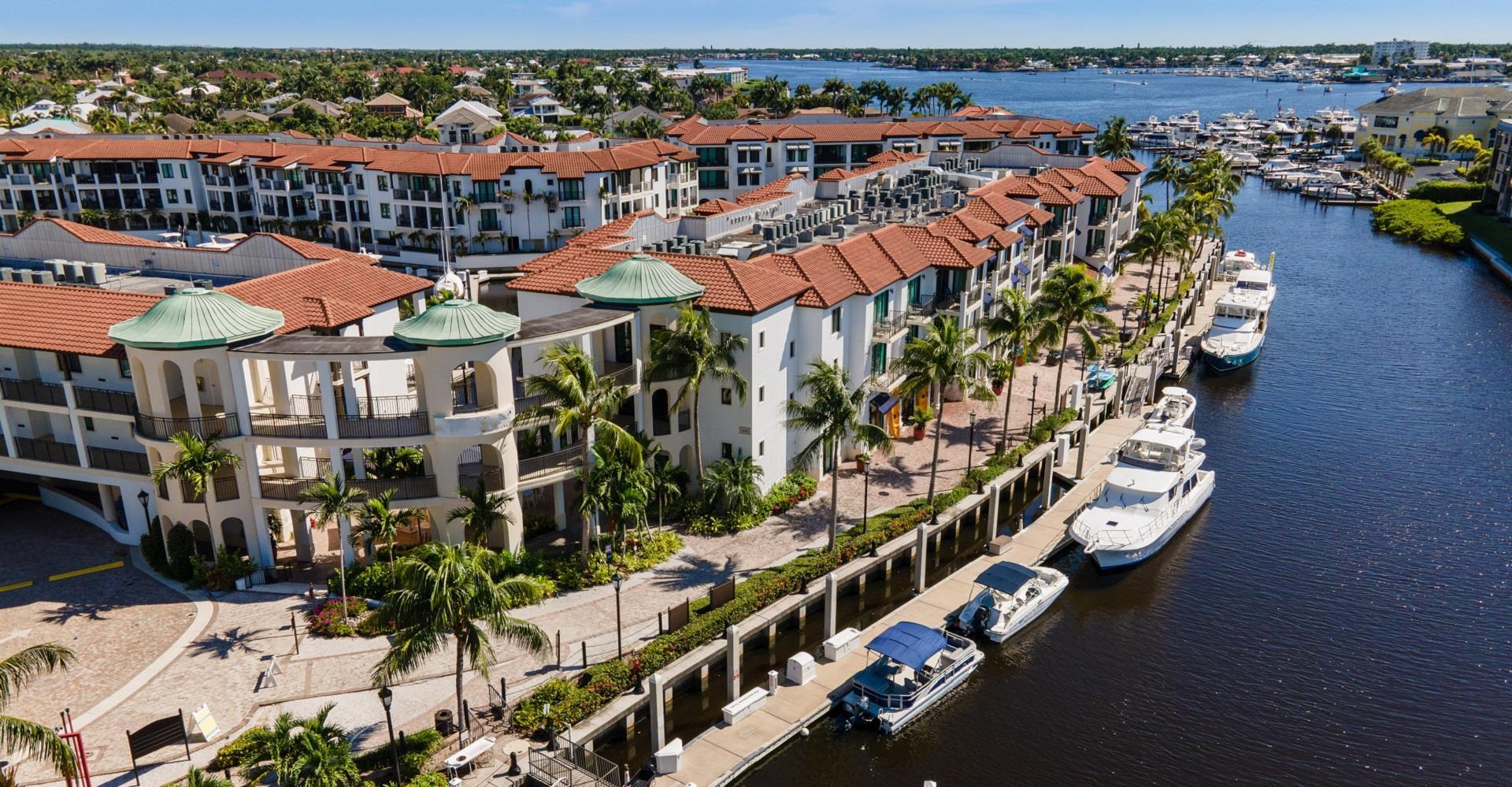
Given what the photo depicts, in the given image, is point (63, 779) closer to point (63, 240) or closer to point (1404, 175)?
point (63, 240)

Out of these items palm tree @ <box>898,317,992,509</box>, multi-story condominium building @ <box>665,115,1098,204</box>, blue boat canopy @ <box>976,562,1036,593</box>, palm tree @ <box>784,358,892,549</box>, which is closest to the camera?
blue boat canopy @ <box>976,562,1036,593</box>

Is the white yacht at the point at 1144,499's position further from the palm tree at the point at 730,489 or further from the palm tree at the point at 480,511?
the palm tree at the point at 480,511

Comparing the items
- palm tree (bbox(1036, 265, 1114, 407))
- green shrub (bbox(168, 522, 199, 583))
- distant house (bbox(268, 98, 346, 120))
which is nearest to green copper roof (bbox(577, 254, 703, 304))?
green shrub (bbox(168, 522, 199, 583))

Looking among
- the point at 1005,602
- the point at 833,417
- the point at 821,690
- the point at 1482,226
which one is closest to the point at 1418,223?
the point at 1482,226

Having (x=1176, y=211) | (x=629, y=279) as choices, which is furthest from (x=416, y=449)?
(x=1176, y=211)

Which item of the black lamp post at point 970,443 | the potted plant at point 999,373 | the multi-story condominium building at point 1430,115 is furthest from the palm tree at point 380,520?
the multi-story condominium building at point 1430,115

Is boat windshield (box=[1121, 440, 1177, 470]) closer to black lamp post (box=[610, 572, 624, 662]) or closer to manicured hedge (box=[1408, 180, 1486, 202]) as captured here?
black lamp post (box=[610, 572, 624, 662])
